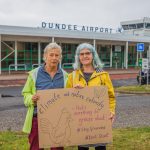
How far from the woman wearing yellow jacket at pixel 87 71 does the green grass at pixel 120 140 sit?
8.21 ft

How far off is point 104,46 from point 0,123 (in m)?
40.3

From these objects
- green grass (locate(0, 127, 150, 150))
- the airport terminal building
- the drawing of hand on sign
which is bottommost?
green grass (locate(0, 127, 150, 150))

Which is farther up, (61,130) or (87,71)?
(87,71)

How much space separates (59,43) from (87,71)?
40701mm

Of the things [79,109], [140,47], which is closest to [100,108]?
[79,109]

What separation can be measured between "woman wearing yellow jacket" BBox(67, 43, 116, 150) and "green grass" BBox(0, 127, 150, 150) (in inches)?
98.5

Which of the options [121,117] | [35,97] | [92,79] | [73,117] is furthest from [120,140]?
[121,117]

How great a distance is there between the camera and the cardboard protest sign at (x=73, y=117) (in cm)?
542

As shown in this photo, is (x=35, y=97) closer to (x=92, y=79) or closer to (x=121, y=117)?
(x=92, y=79)

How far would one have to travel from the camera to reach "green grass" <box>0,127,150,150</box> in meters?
7.89

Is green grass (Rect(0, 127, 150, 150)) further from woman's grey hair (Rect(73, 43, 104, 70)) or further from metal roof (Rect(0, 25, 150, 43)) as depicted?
metal roof (Rect(0, 25, 150, 43))

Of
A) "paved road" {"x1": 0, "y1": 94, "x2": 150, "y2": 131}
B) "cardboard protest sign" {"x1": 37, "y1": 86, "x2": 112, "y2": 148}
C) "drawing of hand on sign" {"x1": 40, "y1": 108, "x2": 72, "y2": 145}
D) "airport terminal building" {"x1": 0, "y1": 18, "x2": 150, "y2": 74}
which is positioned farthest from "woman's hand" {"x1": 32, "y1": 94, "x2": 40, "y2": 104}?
"airport terminal building" {"x1": 0, "y1": 18, "x2": 150, "y2": 74}

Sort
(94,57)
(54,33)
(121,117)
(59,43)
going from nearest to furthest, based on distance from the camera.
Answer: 1. (94,57)
2. (121,117)
3. (54,33)
4. (59,43)

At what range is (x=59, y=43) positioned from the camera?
46.0 metres
